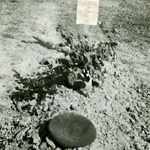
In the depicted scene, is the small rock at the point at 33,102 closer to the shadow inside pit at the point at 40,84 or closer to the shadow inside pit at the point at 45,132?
the shadow inside pit at the point at 40,84

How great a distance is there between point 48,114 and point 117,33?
8.70 feet

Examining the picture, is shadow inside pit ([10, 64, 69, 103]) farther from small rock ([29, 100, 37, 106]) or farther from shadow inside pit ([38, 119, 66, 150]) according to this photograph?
shadow inside pit ([38, 119, 66, 150])

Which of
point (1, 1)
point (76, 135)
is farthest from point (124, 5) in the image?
point (76, 135)

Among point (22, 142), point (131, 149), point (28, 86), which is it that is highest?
point (28, 86)

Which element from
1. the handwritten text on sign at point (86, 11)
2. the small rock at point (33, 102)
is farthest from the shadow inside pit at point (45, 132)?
the handwritten text on sign at point (86, 11)

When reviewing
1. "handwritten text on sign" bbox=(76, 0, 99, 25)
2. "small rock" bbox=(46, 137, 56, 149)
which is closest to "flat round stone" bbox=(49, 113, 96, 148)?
"small rock" bbox=(46, 137, 56, 149)

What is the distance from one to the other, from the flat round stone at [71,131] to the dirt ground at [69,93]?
0.10 meters

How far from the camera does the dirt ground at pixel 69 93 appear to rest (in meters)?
1.62

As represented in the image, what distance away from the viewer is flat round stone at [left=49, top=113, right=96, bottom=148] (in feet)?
4.65

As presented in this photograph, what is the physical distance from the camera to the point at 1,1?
174 inches

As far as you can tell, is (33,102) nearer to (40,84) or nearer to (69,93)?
(40,84)

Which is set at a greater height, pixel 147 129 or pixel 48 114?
pixel 48 114

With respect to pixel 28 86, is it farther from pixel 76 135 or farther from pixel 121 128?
pixel 121 128

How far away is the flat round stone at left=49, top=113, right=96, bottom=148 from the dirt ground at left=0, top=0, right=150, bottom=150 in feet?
0.32
